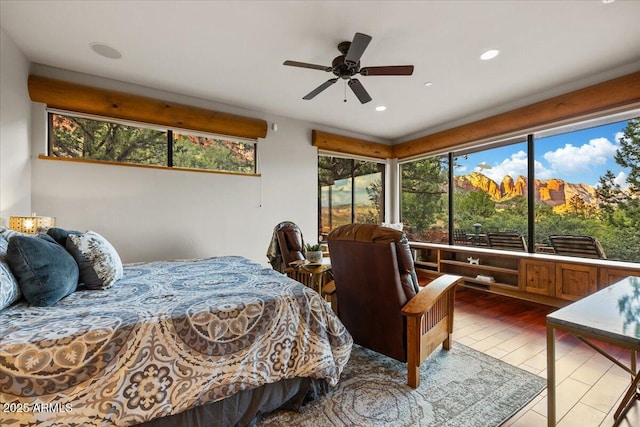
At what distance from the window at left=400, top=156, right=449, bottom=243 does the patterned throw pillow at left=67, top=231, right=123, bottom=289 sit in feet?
16.3

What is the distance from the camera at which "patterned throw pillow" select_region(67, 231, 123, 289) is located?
1.75 m

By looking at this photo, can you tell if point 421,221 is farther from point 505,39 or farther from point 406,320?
point 406,320

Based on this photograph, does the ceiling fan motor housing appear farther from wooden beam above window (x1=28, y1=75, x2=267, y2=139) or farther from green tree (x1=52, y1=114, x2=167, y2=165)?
green tree (x1=52, y1=114, x2=167, y2=165)

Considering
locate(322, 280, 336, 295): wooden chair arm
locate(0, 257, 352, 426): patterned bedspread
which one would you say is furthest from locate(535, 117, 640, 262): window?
locate(0, 257, 352, 426): patterned bedspread

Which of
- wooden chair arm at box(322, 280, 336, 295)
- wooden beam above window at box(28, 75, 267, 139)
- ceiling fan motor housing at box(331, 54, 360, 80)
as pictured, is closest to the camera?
wooden chair arm at box(322, 280, 336, 295)

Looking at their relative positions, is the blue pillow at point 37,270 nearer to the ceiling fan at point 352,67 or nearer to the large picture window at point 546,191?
the ceiling fan at point 352,67

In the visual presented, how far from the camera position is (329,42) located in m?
2.54

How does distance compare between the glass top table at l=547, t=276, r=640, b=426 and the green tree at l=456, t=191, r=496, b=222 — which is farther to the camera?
the green tree at l=456, t=191, r=496, b=222

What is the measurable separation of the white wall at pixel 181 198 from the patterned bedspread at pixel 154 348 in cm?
179

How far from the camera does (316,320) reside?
1.66 metres

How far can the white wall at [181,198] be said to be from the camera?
300cm

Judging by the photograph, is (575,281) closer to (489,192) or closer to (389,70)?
(489,192)

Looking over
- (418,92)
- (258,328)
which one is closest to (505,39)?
(418,92)

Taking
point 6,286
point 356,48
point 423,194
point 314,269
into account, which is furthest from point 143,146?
point 423,194
